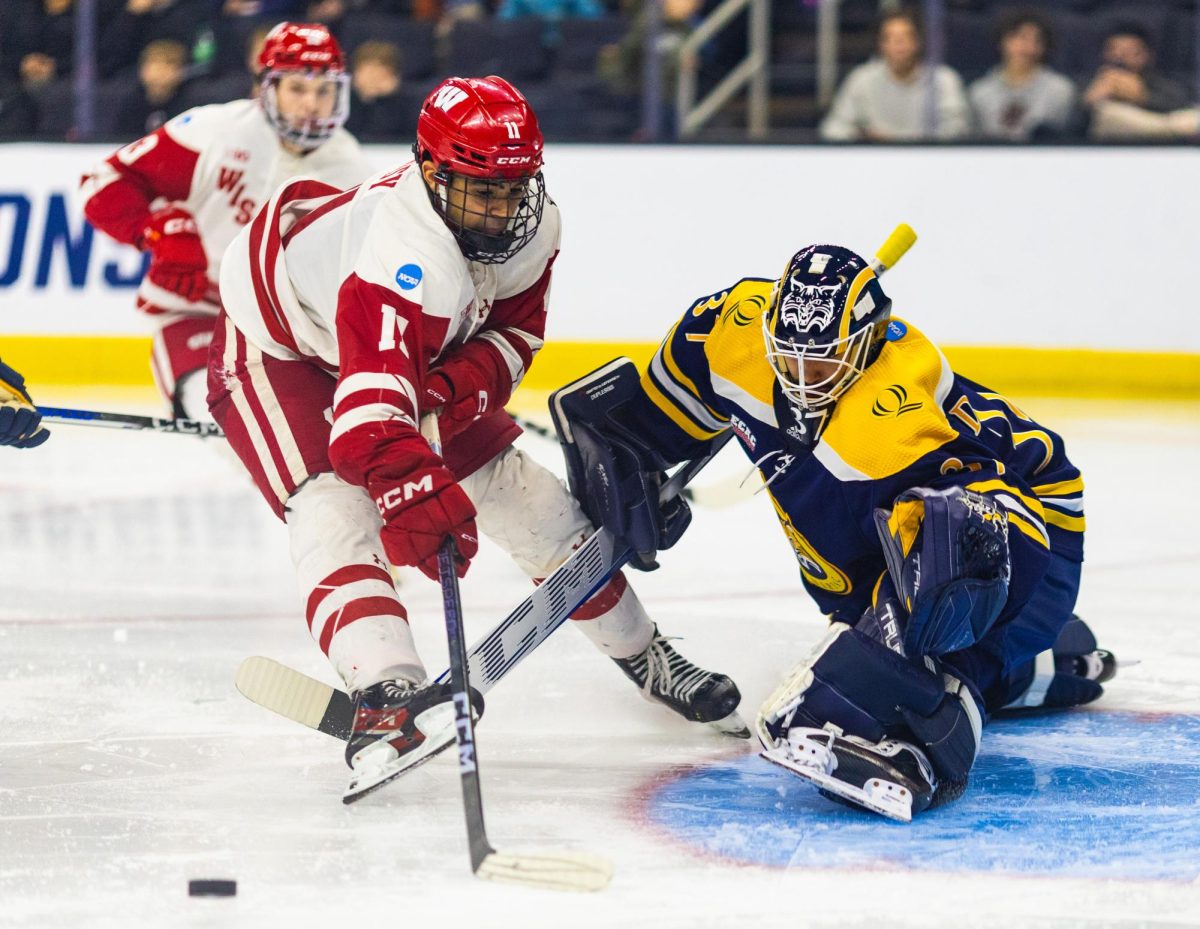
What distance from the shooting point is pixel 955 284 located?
6.25 metres

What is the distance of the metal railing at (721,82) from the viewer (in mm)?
6379

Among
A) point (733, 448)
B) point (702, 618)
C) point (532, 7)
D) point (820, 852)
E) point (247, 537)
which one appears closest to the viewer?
point (820, 852)

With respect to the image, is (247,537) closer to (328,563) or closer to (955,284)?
(328,563)

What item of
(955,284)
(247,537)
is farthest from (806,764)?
(955,284)

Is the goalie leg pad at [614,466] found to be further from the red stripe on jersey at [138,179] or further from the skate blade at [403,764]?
the red stripe on jersey at [138,179]

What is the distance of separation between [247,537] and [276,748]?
66.0 inches

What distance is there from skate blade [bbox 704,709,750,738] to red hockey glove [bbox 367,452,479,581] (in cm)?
70

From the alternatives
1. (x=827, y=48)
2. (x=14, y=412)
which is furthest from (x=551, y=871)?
(x=827, y=48)

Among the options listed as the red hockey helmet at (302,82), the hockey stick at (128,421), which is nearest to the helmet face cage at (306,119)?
the red hockey helmet at (302,82)

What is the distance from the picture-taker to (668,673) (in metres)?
3.11

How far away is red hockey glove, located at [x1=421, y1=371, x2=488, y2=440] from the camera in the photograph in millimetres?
2807

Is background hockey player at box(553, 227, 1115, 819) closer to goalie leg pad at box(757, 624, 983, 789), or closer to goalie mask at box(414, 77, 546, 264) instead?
goalie leg pad at box(757, 624, 983, 789)

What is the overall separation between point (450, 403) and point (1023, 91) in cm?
393

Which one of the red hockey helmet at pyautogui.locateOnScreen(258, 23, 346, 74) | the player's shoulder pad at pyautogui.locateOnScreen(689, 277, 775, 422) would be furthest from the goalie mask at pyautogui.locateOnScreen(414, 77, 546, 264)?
the red hockey helmet at pyautogui.locateOnScreen(258, 23, 346, 74)
